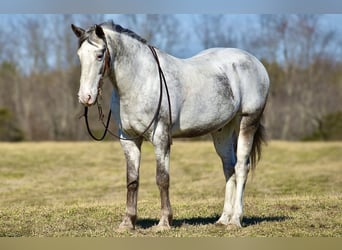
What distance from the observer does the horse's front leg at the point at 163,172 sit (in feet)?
23.6

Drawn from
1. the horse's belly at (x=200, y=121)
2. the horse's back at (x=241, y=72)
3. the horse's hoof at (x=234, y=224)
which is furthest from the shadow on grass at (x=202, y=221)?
the horse's back at (x=241, y=72)

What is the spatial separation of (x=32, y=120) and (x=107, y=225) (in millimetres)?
32864

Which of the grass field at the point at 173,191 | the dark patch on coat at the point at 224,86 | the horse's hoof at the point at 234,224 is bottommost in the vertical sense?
the grass field at the point at 173,191

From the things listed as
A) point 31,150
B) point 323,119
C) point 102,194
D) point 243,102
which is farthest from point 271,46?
point 243,102

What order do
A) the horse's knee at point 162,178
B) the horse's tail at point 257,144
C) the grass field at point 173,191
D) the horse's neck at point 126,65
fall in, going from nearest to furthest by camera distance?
the horse's neck at point 126,65 → the horse's knee at point 162,178 → the grass field at point 173,191 → the horse's tail at point 257,144

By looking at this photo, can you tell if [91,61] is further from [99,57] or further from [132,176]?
[132,176]

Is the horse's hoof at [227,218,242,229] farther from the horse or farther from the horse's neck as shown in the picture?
the horse's neck

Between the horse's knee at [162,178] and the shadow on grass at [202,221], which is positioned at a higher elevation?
Result: the horse's knee at [162,178]

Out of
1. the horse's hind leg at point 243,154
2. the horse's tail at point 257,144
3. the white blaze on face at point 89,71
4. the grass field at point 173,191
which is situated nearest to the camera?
the white blaze on face at point 89,71

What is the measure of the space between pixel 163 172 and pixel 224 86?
1375 mm

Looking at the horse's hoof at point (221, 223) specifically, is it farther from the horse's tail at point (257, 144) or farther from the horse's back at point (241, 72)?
the horse's back at point (241, 72)

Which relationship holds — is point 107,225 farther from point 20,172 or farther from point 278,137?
point 278,137

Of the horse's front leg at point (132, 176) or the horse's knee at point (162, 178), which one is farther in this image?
the horse's front leg at point (132, 176)

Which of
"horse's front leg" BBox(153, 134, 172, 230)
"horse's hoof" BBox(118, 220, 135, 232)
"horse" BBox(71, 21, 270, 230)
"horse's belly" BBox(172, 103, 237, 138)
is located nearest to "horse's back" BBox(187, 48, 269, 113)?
"horse" BBox(71, 21, 270, 230)
